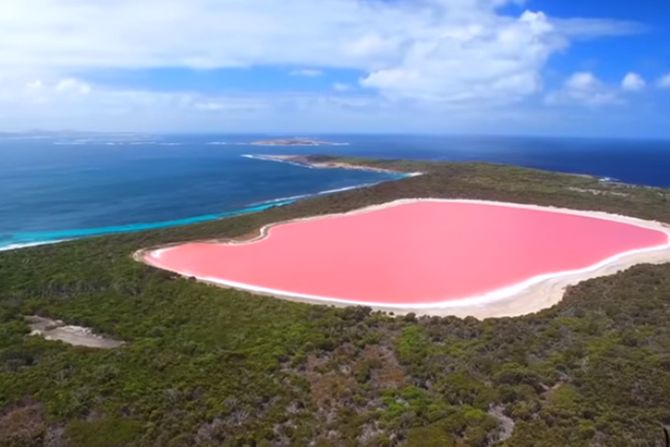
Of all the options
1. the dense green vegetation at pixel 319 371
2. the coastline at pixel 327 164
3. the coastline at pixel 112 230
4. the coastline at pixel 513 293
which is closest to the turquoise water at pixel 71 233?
the coastline at pixel 112 230

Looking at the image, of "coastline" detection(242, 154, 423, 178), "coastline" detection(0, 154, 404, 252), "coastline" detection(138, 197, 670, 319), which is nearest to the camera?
"coastline" detection(138, 197, 670, 319)

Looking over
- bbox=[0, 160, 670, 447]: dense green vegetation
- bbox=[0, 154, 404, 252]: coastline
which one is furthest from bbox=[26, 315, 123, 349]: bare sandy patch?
bbox=[0, 154, 404, 252]: coastline

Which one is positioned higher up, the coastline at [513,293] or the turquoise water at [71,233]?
the coastline at [513,293]

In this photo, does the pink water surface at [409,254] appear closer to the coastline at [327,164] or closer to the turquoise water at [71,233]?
the turquoise water at [71,233]

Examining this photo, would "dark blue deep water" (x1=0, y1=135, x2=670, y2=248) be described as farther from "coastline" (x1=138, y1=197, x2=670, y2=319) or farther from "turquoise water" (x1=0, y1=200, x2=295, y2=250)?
"coastline" (x1=138, y1=197, x2=670, y2=319)

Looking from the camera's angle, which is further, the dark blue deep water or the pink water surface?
the dark blue deep water

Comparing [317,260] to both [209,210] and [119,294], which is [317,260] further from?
[209,210]
